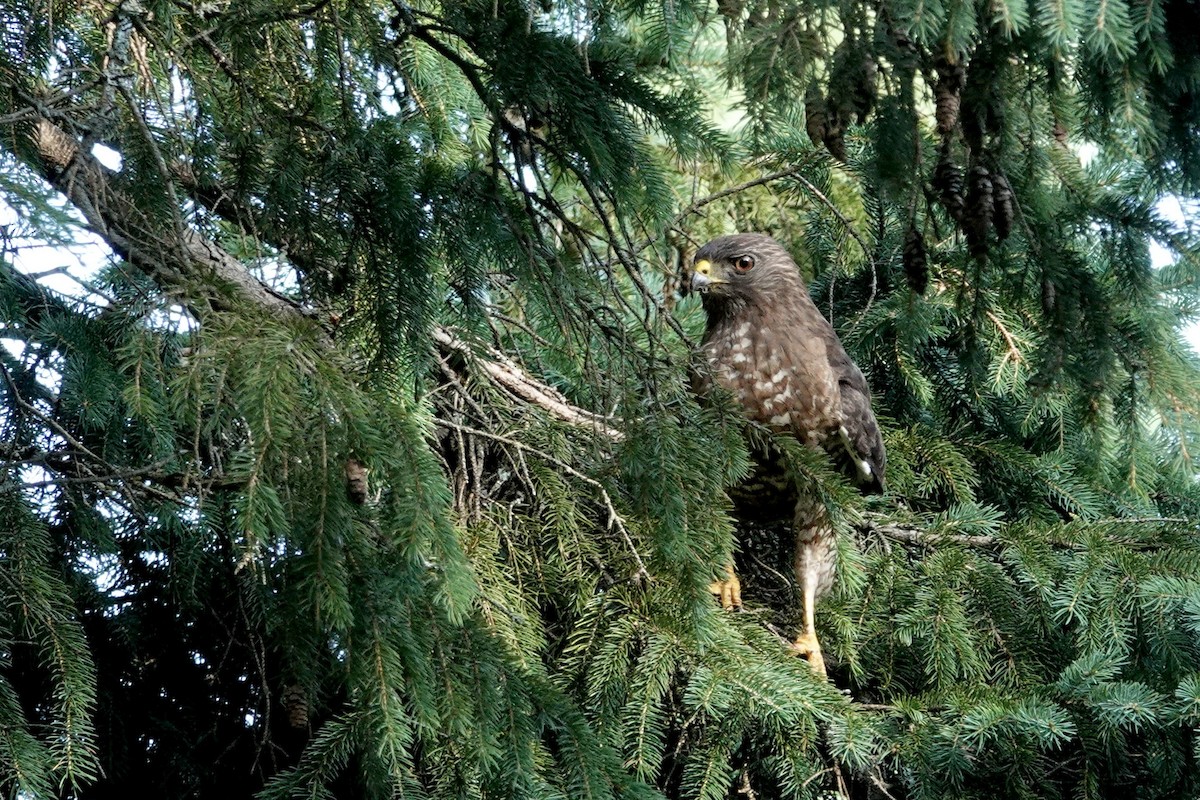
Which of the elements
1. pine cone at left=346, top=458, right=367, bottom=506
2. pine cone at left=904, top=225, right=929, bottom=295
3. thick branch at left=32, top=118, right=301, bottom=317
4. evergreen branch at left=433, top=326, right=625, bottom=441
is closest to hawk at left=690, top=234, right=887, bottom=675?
evergreen branch at left=433, top=326, right=625, bottom=441

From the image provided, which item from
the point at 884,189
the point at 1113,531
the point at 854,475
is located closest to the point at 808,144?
the point at 854,475

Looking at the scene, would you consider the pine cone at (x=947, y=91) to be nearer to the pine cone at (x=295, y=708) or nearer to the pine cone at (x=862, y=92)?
the pine cone at (x=862, y=92)

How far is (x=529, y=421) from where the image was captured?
14.1 ft

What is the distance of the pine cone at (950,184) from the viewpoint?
252 centimetres

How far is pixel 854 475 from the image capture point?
4621 millimetres

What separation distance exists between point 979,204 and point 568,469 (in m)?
1.77

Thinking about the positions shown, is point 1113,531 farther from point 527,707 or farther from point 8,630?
point 8,630

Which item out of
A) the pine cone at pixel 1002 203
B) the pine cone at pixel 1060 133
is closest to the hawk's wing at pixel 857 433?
the pine cone at pixel 1060 133

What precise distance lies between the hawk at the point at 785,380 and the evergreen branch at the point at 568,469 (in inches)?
23.4

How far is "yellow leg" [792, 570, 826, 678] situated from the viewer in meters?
4.18

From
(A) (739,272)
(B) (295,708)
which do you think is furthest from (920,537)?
(B) (295,708)

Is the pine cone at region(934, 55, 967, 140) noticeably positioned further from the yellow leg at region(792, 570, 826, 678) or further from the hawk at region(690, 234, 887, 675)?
the yellow leg at region(792, 570, 826, 678)

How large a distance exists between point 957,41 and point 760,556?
308 centimetres

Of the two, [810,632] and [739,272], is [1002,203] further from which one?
[739,272]
